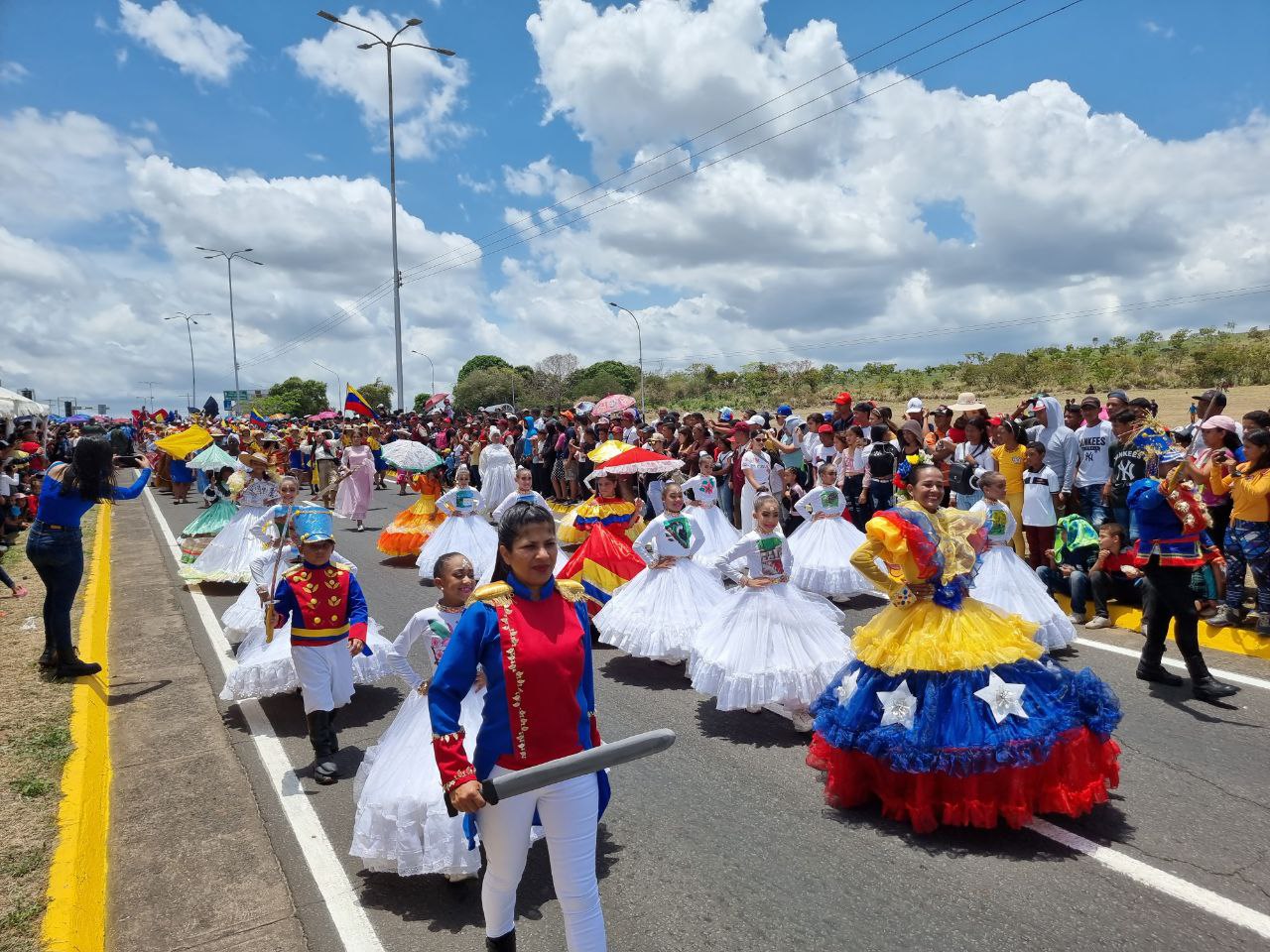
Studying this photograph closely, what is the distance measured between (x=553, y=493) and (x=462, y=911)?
57.6 ft

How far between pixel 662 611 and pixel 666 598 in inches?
6.1

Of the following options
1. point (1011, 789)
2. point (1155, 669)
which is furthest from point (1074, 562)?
point (1011, 789)

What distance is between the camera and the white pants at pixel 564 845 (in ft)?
10.5

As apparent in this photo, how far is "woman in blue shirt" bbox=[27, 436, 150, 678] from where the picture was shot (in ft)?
24.3

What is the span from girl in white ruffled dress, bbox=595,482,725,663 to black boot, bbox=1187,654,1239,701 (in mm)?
3769

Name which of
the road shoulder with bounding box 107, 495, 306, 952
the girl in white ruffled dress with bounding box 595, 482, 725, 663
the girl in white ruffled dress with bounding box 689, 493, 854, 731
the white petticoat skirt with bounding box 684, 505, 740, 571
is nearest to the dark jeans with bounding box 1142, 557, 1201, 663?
the girl in white ruffled dress with bounding box 689, 493, 854, 731

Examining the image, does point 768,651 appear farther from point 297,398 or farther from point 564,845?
point 297,398

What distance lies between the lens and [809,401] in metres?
45.7

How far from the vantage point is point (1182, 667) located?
Result: 7.37 metres

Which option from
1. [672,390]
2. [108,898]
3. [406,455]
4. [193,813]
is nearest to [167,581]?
[406,455]

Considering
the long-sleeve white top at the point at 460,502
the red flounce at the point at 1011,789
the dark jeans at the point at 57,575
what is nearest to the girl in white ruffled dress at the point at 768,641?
the red flounce at the point at 1011,789

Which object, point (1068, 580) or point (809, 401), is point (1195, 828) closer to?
point (1068, 580)

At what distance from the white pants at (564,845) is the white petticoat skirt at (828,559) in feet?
22.9

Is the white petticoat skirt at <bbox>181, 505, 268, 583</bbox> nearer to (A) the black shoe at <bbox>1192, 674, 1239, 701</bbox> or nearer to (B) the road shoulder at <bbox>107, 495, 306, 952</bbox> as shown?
(B) the road shoulder at <bbox>107, 495, 306, 952</bbox>
